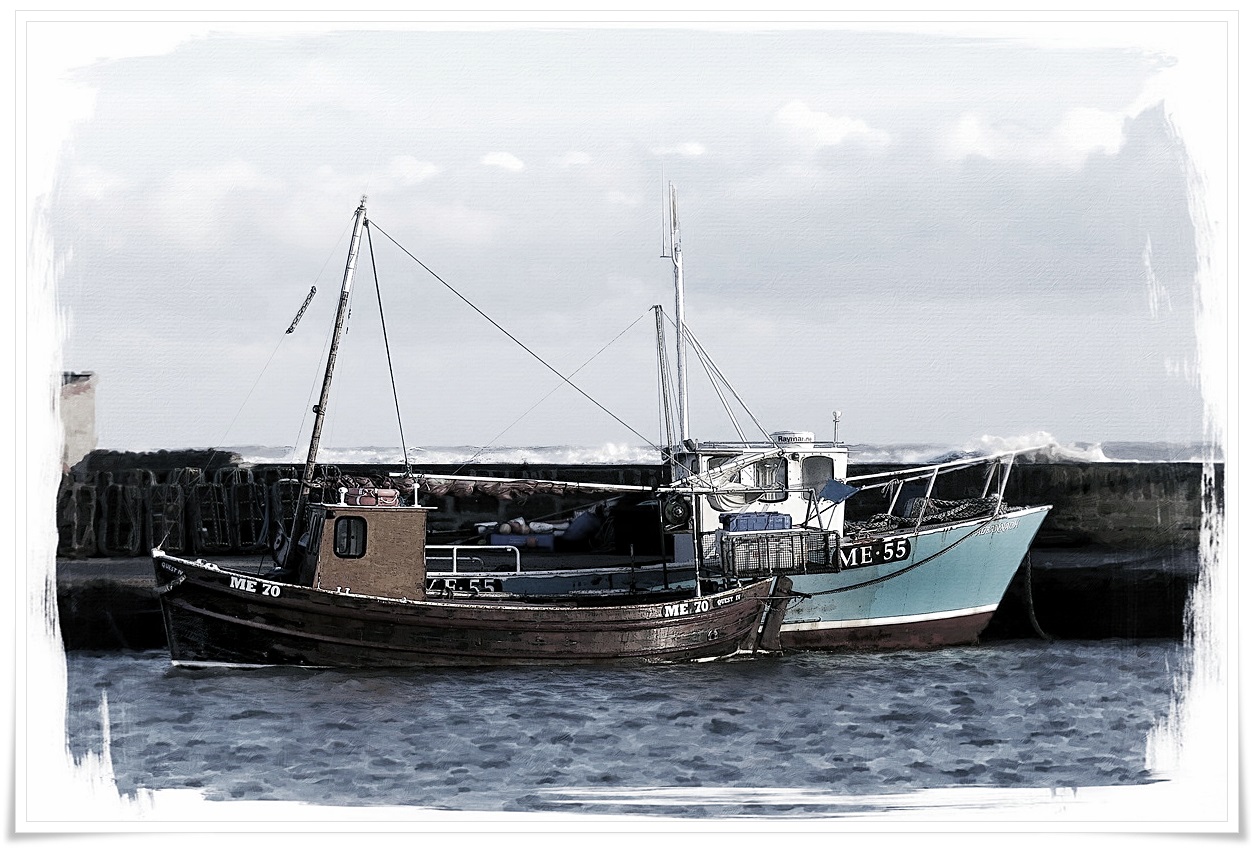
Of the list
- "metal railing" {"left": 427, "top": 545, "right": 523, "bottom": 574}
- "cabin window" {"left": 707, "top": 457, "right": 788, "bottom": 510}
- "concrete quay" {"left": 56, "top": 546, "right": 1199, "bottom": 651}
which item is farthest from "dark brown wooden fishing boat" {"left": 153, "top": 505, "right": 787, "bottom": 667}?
"metal railing" {"left": 427, "top": 545, "right": 523, "bottom": 574}

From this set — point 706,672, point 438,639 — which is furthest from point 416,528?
point 706,672

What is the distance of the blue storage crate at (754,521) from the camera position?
26.6 meters

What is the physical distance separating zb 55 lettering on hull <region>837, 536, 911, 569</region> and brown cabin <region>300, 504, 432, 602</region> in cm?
838

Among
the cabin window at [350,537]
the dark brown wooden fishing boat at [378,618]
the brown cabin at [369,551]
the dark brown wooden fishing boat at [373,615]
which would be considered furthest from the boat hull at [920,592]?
the cabin window at [350,537]

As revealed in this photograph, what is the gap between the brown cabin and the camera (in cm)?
2325

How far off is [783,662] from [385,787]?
33.7 feet

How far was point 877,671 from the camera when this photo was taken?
2420cm

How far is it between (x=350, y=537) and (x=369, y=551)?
1.38 feet

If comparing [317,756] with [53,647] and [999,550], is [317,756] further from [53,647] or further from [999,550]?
[999,550]

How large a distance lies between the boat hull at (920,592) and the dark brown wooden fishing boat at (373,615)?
2.53 metres

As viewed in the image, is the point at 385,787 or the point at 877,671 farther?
the point at 877,671

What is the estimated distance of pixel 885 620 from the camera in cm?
2656

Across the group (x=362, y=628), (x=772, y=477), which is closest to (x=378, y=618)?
(x=362, y=628)

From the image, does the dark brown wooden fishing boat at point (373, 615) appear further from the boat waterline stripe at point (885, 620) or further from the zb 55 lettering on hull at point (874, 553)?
the zb 55 lettering on hull at point (874, 553)
